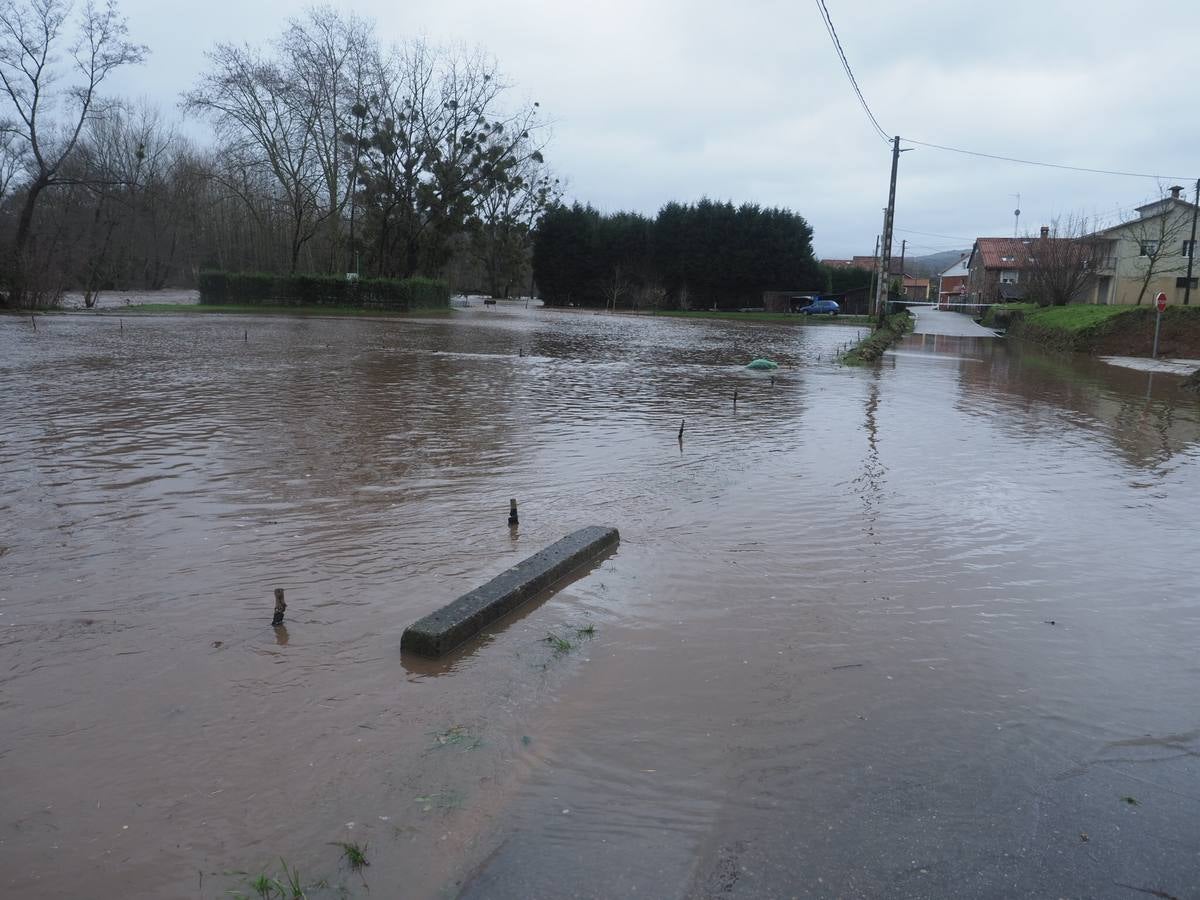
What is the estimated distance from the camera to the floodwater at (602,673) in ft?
9.79

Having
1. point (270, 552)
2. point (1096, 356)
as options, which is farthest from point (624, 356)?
point (270, 552)

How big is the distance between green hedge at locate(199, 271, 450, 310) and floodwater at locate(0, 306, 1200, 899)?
37.6 metres

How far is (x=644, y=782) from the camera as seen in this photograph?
3404mm

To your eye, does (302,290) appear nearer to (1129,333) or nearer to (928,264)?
(1129,333)

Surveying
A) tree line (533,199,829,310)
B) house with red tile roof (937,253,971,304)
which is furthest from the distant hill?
tree line (533,199,829,310)

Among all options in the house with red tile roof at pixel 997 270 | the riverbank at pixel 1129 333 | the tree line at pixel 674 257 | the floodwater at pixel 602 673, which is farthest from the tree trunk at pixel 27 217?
the house with red tile roof at pixel 997 270

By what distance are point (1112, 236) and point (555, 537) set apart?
59.9 metres

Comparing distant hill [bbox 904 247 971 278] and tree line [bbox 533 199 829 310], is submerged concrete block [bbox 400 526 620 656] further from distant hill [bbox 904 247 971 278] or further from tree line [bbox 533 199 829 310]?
distant hill [bbox 904 247 971 278]

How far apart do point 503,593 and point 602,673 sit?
35.5 inches

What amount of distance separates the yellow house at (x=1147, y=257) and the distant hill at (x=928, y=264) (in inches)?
3282

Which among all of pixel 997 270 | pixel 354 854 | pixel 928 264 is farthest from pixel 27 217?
pixel 928 264

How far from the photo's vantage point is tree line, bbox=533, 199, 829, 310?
6266cm

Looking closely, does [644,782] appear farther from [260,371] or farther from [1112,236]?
[1112,236]

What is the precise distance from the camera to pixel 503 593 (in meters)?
4.96
